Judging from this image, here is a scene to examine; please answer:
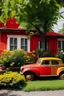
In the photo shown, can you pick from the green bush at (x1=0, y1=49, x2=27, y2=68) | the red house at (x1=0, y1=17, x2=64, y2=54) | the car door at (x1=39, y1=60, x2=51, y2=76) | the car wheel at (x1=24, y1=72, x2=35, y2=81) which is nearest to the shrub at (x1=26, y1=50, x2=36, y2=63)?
the red house at (x1=0, y1=17, x2=64, y2=54)

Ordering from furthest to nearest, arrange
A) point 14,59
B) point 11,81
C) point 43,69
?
1. point 14,59
2. point 43,69
3. point 11,81

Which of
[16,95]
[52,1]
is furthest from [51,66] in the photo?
[52,1]

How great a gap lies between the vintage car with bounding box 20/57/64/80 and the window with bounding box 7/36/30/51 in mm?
9625

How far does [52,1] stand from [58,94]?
5.91 metres

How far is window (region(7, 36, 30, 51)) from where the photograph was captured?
1053 inches

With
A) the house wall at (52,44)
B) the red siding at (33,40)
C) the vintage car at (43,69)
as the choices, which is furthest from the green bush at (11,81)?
the house wall at (52,44)

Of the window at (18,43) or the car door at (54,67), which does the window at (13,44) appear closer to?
the window at (18,43)

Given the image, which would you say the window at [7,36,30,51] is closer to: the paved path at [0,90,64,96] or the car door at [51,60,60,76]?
the car door at [51,60,60,76]

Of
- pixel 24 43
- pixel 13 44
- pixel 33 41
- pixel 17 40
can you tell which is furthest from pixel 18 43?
pixel 33 41

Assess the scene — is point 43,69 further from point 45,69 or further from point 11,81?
point 11,81

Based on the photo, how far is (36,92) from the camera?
1260 cm

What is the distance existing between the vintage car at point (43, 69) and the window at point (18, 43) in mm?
9625

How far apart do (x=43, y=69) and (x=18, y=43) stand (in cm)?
1035

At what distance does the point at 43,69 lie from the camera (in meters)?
17.1
